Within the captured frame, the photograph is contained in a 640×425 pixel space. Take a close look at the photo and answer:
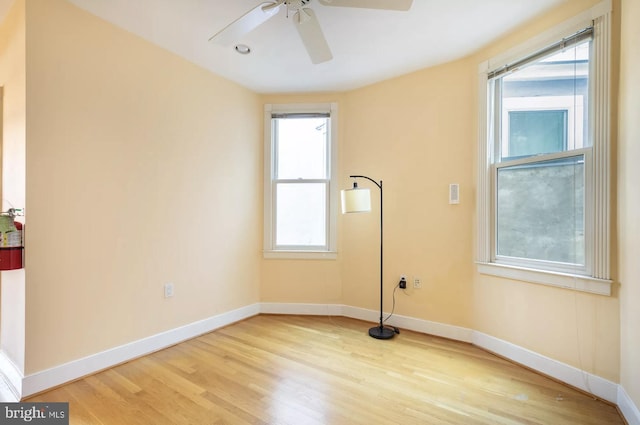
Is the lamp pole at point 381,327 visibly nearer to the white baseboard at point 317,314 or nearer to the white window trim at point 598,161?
the white baseboard at point 317,314

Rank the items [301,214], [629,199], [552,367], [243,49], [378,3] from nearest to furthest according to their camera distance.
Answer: [378,3]
[629,199]
[552,367]
[243,49]
[301,214]

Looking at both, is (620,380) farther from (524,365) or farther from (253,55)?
(253,55)

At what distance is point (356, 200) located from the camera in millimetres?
3053

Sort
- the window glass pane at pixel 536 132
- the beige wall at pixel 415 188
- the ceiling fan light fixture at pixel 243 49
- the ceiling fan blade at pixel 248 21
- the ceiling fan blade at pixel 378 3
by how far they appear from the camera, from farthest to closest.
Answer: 1. the beige wall at pixel 415 188
2. the ceiling fan light fixture at pixel 243 49
3. the window glass pane at pixel 536 132
4. the ceiling fan blade at pixel 248 21
5. the ceiling fan blade at pixel 378 3

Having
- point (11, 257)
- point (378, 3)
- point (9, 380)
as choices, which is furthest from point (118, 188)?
point (378, 3)

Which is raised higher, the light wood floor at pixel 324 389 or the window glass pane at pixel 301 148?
the window glass pane at pixel 301 148

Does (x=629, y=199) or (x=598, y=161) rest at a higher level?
(x=598, y=161)

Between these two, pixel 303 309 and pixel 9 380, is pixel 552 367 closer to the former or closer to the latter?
pixel 303 309

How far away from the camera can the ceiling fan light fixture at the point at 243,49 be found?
2721 millimetres

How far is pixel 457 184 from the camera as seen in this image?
2.98 metres

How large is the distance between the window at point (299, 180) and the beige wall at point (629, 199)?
2.49 m

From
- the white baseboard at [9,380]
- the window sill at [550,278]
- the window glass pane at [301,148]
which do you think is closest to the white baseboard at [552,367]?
the window sill at [550,278]

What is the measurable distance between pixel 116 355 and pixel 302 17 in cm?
281

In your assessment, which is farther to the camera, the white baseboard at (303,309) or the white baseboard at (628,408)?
the white baseboard at (303,309)
